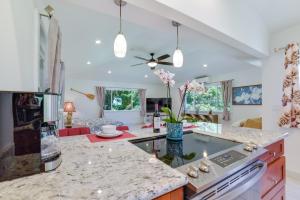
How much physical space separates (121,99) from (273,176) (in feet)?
22.9

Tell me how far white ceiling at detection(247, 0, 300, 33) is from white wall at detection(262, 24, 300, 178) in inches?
6.6

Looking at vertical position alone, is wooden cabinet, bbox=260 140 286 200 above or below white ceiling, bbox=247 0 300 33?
below

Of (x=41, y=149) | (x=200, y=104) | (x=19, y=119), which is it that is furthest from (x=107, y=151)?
(x=200, y=104)

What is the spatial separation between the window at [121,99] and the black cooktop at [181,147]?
6393mm

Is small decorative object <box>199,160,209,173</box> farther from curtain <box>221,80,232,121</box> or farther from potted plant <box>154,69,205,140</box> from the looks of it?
curtain <box>221,80,232,121</box>

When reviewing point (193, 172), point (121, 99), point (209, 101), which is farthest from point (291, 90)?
point (121, 99)

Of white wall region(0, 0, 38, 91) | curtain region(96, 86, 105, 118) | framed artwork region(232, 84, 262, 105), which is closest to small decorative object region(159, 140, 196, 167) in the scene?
white wall region(0, 0, 38, 91)

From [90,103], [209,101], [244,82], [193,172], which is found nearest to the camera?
[193,172]

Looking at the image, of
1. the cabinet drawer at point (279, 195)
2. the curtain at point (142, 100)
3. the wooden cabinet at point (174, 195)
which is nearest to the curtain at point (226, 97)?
the curtain at point (142, 100)

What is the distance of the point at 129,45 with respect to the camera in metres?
4.21

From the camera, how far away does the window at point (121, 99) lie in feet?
24.7

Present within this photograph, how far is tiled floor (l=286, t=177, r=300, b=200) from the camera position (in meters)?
1.98

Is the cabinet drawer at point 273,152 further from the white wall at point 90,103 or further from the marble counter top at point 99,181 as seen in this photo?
the white wall at point 90,103

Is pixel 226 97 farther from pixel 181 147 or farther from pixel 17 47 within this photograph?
pixel 17 47
